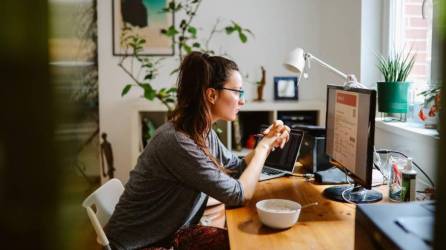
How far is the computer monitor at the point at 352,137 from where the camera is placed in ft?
4.68

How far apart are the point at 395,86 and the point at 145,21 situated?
2.00 meters

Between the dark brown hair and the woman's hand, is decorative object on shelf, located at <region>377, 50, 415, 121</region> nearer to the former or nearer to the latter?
the woman's hand

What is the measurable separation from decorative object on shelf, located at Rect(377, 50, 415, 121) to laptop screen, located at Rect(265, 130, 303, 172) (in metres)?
0.64

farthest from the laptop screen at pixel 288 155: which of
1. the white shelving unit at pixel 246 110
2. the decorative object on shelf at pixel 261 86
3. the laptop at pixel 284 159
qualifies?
the decorative object on shelf at pixel 261 86

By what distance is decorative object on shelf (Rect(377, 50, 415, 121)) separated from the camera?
2.23m

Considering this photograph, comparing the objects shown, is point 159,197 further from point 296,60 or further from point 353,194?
point 296,60

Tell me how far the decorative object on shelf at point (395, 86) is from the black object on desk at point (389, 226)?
1.51 meters

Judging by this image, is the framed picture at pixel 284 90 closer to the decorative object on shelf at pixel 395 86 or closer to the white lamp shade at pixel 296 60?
the decorative object on shelf at pixel 395 86

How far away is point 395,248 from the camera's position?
2.17 feet

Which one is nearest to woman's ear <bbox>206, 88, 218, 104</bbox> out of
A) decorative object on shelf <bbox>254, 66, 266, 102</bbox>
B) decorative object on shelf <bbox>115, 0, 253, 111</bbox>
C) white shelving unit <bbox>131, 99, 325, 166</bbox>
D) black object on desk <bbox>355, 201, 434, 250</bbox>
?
black object on desk <bbox>355, 201, 434, 250</bbox>

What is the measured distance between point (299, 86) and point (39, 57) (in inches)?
136

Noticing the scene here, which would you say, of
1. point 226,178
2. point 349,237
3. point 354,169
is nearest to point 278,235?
point 349,237

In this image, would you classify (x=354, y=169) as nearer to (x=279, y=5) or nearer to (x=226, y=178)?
(x=226, y=178)

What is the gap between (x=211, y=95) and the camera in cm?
164
